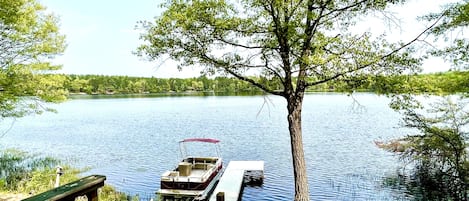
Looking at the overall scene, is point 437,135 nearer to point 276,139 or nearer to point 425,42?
point 425,42

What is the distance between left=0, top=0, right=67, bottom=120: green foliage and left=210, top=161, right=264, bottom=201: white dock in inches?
334

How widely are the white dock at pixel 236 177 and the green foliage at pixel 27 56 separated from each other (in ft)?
27.9

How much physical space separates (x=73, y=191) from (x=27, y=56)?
14.3 metres

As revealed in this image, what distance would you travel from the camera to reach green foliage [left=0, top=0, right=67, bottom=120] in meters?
13.1

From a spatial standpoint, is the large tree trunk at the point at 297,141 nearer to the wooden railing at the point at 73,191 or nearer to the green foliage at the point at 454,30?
the green foliage at the point at 454,30

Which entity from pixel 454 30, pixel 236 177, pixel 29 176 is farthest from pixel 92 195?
pixel 29 176

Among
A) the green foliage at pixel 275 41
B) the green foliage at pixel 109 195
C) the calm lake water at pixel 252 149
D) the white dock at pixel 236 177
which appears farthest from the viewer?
the calm lake water at pixel 252 149

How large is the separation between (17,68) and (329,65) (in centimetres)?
1248

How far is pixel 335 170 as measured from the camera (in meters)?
18.2

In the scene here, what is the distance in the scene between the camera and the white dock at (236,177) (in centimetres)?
1307

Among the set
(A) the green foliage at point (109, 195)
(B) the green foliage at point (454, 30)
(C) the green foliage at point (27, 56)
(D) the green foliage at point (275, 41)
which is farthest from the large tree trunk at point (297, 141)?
(C) the green foliage at point (27, 56)

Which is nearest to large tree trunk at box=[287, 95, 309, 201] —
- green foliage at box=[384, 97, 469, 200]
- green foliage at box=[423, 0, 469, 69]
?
green foliage at box=[423, 0, 469, 69]

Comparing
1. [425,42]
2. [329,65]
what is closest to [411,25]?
[425,42]

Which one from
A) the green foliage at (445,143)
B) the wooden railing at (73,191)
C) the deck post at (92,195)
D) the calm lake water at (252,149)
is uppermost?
the wooden railing at (73,191)
